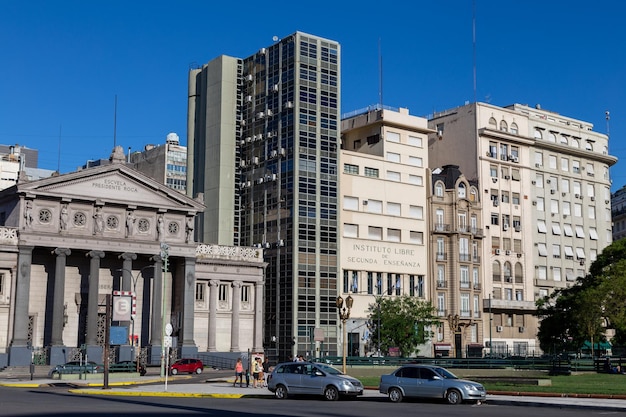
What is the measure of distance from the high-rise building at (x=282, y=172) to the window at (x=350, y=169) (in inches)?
93.9

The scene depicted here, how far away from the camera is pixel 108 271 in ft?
234

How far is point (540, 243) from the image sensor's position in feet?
349

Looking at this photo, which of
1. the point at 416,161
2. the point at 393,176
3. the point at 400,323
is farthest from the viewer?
the point at 416,161

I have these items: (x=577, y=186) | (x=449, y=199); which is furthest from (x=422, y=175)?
(x=577, y=186)

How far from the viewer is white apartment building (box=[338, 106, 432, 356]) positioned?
8906 cm

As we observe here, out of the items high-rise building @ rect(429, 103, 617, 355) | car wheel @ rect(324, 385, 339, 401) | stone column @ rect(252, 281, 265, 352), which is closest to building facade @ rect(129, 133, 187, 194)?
high-rise building @ rect(429, 103, 617, 355)

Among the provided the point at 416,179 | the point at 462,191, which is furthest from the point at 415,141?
the point at 462,191

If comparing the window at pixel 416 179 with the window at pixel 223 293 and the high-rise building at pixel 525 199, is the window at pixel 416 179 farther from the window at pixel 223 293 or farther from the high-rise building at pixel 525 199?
the window at pixel 223 293

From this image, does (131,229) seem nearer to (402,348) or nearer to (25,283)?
(25,283)

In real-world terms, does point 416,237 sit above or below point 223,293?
above

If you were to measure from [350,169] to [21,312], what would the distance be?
39315mm

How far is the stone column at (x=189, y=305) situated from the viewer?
71688mm

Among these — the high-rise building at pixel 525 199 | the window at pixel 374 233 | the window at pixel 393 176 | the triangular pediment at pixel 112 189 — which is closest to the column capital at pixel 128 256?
the triangular pediment at pixel 112 189

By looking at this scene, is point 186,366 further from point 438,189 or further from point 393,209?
point 438,189
